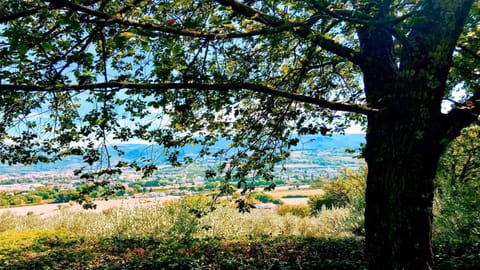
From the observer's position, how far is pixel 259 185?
496 cm

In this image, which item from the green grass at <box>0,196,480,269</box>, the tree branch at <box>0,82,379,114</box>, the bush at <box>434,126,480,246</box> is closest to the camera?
the tree branch at <box>0,82,379,114</box>

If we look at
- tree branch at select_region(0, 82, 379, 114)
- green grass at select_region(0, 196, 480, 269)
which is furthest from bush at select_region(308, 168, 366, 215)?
tree branch at select_region(0, 82, 379, 114)

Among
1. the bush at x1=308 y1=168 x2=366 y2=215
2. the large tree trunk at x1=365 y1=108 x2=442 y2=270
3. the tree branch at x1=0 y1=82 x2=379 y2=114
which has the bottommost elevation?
the bush at x1=308 y1=168 x2=366 y2=215

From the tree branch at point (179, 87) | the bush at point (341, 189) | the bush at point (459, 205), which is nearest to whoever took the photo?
the tree branch at point (179, 87)

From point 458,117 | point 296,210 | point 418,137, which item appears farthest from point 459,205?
point 296,210

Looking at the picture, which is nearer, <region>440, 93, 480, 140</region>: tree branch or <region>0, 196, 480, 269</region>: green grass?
<region>440, 93, 480, 140</region>: tree branch

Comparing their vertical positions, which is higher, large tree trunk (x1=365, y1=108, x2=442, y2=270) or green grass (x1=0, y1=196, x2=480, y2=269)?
large tree trunk (x1=365, y1=108, x2=442, y2=270)

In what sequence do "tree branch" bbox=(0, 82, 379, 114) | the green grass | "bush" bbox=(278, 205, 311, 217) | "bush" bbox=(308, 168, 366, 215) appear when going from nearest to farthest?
"tree branch" bbox=(0, 82, 379, 114) → the green grass → "bush" bbox=(308, 168, 366, 215) → "bush" bbox=(278, 205, 311, 217)

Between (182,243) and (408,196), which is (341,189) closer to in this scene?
(182,243)

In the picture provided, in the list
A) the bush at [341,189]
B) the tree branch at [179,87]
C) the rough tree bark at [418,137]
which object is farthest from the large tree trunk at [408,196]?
the bush at [341,189]

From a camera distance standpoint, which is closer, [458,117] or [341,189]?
[458,117]

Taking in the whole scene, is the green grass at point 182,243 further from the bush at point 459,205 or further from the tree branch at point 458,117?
the tree branch at point 458,117

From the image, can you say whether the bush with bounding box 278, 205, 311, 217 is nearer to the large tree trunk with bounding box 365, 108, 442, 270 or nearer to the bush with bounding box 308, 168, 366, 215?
the bush with bounding box 308, 168, 366, 215

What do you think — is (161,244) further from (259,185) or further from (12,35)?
(12,35)
